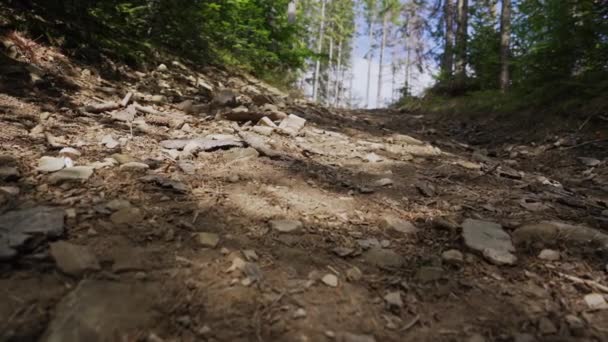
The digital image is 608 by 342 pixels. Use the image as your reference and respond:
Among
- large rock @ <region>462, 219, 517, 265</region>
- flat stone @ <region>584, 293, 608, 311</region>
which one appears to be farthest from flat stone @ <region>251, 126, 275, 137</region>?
flat stone @ <region>584, 293, 608, 311</region>

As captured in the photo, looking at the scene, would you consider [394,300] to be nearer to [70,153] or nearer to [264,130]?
[70,153]

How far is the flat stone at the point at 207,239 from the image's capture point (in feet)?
6.33

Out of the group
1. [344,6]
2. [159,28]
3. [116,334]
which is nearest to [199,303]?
[116,334]

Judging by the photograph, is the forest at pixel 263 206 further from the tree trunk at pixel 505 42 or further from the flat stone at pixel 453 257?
the tree trunk at pixel 505 42

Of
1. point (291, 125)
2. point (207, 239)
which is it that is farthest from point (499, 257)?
point (291, 125)

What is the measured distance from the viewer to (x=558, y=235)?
2.25 metres

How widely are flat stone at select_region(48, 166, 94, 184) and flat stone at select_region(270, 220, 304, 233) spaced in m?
1.33

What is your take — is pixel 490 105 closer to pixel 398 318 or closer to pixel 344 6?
pixel 398 318

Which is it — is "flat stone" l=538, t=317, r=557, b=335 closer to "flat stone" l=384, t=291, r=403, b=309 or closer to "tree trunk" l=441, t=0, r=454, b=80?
"flat stone" l=384, t=291, r=403, b=309

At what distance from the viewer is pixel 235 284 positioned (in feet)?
5.49

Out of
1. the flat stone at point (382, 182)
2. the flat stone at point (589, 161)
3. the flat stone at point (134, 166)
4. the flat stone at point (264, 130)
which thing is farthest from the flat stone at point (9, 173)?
the flat stone at point (589, 161)

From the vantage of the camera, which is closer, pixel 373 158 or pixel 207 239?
pixel 207 239

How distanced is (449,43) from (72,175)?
13.9 m

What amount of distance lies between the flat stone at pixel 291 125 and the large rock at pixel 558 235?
9.40 ft
